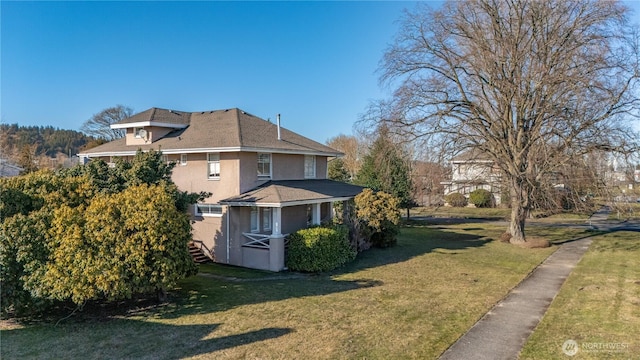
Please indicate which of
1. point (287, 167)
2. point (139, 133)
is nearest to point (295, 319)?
point (287, 167)

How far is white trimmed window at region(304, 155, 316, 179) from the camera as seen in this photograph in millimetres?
22528

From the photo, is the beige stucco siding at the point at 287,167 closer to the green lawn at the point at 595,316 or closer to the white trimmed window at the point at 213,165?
the white trimmed window at the point at 213,165

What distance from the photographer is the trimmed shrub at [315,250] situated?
16562 millimetres

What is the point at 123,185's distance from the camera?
1321cm

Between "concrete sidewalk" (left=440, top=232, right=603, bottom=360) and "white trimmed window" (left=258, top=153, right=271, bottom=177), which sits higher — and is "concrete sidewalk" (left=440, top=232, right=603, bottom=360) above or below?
below

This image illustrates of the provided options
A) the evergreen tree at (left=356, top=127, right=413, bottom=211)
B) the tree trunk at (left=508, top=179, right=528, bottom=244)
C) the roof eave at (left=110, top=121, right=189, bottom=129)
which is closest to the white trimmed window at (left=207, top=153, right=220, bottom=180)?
the roof eave at (left=110, top=121, right=189, bottom=129)

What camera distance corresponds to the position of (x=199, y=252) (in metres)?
19.2

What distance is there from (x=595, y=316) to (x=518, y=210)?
13.6 metres

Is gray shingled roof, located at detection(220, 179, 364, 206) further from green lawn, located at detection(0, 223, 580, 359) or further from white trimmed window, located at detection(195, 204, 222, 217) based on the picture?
green lawn, located at detection(0, 223, 580, 359)

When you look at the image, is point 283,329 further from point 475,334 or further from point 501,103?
point 501,103

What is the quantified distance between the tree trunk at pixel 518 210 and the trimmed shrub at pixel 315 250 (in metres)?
12.6

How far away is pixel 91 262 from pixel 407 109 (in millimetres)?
18483

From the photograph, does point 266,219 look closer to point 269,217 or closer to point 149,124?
point 269,217

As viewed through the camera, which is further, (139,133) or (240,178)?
(139,133)
